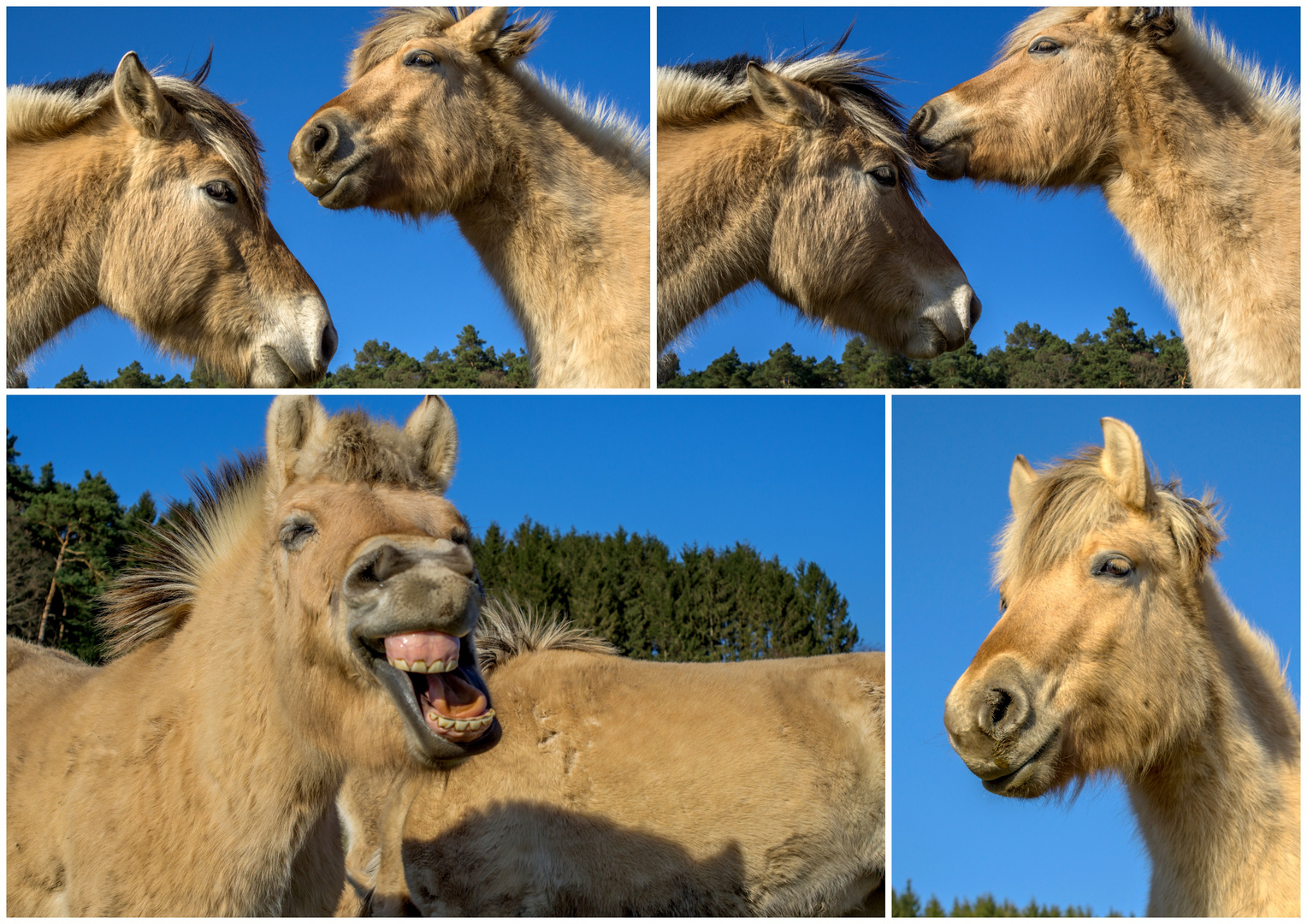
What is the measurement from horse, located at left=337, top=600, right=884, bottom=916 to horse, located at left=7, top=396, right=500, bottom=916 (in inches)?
52.3

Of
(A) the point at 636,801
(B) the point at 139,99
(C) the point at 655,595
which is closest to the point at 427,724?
(A) the point at 636,801

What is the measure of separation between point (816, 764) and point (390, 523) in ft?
10.5

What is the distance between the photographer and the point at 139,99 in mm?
3795

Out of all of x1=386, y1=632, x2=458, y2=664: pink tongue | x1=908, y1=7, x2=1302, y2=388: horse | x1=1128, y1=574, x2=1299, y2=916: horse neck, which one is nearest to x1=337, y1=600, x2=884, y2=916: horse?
x1=1128, y1=574, x2=1299, y2=916: horse neck

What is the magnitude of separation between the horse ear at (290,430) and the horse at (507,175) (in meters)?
1.11

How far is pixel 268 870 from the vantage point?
2.76 m

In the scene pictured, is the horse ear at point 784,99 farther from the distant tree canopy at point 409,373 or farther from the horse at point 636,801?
the horse at point 636,801

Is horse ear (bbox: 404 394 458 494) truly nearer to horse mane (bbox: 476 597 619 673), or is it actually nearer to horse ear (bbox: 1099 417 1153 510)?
horse mane (bbox: 476 597 619 673)

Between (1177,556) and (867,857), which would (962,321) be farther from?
(867,857)

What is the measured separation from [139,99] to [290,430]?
2.01 metres

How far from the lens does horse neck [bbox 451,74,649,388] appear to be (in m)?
3.77

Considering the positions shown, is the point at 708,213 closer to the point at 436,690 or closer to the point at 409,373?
the point at 409,373

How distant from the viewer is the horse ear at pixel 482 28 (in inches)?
152

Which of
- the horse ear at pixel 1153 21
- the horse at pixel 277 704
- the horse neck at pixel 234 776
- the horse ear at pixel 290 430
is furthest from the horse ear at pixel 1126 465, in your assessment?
the horse neck at pixel 234 776
